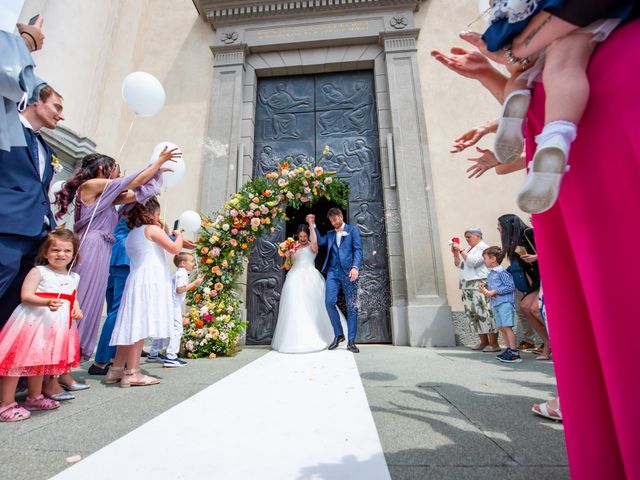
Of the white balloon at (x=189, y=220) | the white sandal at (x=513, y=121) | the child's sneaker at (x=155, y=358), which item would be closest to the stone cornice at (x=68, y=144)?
the white balloon at (x=189, y=220)

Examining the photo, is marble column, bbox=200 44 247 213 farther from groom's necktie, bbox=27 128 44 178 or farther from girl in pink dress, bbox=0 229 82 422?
girl in pink dress, bbox=0 229 82 422

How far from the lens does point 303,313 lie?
16.2 ft

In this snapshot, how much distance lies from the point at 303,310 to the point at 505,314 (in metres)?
2.78

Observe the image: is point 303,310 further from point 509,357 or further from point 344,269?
point 509,357

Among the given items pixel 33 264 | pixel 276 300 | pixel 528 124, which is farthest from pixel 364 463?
pixel 276 300

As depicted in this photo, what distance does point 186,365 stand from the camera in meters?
3.72

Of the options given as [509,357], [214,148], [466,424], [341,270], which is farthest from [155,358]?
[509,357]

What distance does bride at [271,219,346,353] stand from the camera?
15.5ft

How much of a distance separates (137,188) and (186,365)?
208cm

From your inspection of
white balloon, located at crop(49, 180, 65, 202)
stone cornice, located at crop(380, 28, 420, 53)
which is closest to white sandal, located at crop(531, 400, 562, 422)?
white balloon, located at crop(49, 180, 65, 202)

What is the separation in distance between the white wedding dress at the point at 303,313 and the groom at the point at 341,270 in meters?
0.19

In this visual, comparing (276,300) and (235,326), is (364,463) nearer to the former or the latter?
(235,326)

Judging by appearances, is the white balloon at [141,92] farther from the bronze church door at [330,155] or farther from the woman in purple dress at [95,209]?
the bronze church door at [330,155]

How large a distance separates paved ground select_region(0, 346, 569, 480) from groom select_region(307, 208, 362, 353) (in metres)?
1.86
